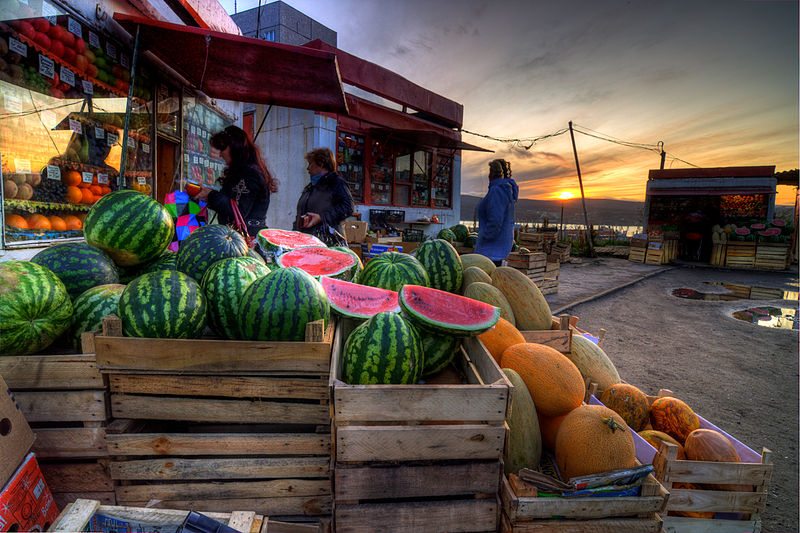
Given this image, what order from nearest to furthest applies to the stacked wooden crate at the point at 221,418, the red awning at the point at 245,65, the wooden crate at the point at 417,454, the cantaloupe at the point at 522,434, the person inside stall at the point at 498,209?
the wooden crate at the point at 417,454 → the stacked wooden crate at the point at 221,418 → the cantaloupe at the point at 522,434 → the red awning at the point at 245,65 → the person inside stall at the point at 498,209

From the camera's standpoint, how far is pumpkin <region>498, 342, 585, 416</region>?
222cm

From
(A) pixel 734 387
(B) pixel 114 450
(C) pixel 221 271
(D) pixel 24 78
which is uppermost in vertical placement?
(D) pixel 24 78

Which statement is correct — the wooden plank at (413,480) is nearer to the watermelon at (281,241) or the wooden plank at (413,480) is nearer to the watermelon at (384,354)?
the watermelon at (384,354)

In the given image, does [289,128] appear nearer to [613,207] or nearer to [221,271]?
[221,271]

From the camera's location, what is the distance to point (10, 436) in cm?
147

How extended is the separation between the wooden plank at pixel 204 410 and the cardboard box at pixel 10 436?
31 cm

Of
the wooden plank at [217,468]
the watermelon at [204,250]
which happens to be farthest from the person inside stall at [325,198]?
the wooden plank at [217,468]

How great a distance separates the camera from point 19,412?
5.17 ft

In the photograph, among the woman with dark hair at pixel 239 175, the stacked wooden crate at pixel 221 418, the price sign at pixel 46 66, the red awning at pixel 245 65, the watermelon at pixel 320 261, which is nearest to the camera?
the stacked wooden crate at pixel 221 418

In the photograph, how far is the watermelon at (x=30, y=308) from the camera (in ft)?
5.45

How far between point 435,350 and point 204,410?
3.80 ft

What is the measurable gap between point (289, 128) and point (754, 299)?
1369 centimetres

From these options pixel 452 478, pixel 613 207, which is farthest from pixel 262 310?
pixel 613 207

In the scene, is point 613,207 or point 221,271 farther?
point 613,207
